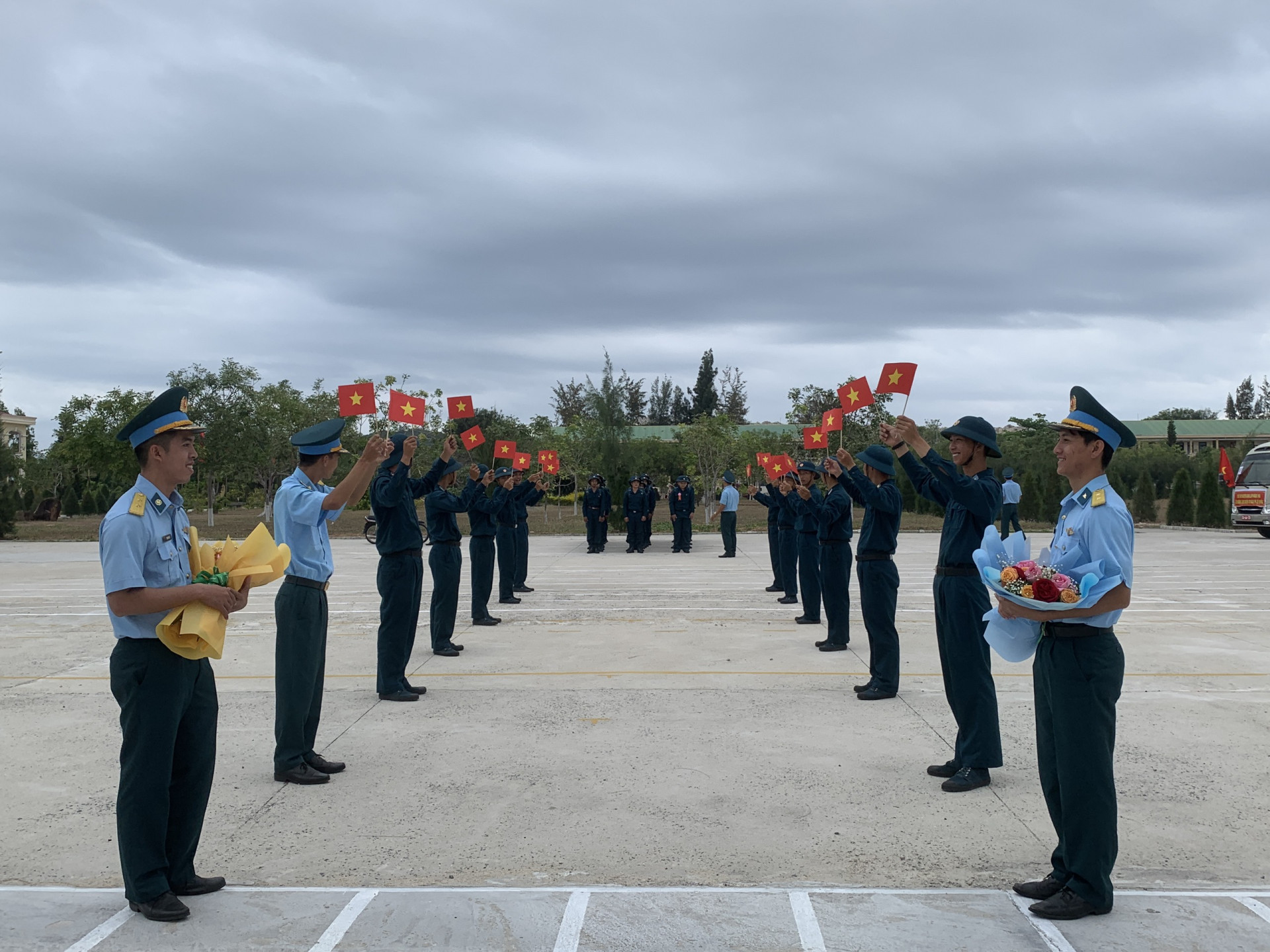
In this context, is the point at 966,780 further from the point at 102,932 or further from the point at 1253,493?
the point at 1253,493

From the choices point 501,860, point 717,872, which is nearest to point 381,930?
point 501,860

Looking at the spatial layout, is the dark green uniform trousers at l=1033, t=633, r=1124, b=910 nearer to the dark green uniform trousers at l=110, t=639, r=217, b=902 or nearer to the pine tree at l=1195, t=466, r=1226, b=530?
the dark green uniform trousers at l=110, t=639, r=217, b=902

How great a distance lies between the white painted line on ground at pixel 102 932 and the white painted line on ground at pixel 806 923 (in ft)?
8.37

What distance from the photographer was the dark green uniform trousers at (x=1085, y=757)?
3.84 metres

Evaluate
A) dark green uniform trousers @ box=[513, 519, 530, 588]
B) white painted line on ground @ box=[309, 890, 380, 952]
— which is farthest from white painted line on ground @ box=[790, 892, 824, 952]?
dark green uniform trousers @ box=[513, 519, 530, 588]

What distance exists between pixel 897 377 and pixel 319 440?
3730 mm

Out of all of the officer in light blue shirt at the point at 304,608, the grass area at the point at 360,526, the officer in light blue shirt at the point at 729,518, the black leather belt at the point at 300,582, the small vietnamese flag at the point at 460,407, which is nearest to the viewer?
the officer in light blue shirt at the point at 304,608

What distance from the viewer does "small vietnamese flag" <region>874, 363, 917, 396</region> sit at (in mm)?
6555

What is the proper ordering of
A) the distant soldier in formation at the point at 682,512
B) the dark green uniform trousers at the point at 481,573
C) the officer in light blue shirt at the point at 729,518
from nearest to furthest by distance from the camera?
the dark green uniform trousers at the point at 481,573
the officer in light blue shirt at the point at 729,518
the distant soldier in formation at the point at 682,512

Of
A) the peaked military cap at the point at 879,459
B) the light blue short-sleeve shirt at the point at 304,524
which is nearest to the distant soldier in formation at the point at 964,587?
the peaked military cap at the point at 879,459

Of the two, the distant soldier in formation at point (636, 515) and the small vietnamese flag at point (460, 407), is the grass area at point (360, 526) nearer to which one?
the distant soldier in formation at point (636, 515)

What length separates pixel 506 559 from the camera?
46.4 feet

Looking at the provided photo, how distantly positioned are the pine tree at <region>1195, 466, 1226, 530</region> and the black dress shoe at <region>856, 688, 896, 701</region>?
3496cm

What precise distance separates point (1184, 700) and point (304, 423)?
3974 cm
